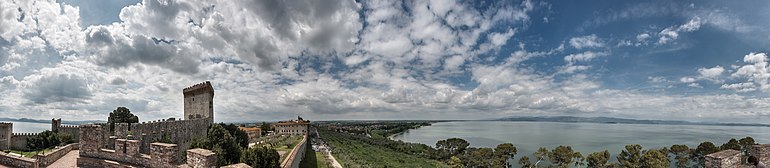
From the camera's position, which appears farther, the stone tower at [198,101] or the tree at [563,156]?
the tree at [563,156]

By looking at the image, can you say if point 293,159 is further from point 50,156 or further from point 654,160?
point 654,160


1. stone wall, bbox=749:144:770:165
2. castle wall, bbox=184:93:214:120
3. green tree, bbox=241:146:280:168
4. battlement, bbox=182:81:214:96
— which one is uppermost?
battlement, bbox=182:81:214:96

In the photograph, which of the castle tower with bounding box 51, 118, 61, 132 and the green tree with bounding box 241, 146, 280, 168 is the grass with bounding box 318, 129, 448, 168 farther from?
the castle tower with bounding box 51, 118, 61, 132

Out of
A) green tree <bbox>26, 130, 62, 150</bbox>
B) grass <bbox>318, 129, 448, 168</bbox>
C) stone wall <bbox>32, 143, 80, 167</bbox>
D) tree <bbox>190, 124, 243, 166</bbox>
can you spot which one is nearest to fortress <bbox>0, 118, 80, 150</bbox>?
green tree <bbox>26, 130, 62, 150</bbox>

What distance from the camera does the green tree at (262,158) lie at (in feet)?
52.6

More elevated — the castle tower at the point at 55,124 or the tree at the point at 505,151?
the castle tower at the point at 55,124

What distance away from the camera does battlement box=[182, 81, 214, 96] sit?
28.7 metres

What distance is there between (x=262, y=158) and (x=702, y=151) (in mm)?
44683

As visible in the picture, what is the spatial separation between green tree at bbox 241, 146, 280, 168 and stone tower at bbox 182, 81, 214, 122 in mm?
14760

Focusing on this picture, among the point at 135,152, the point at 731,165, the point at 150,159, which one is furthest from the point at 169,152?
the point at 731,165

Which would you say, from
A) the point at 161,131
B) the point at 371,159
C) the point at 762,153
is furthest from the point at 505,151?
the point at 762,153

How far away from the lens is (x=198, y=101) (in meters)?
29.3

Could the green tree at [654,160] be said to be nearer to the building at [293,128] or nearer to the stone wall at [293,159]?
the stone wall at [293,159]

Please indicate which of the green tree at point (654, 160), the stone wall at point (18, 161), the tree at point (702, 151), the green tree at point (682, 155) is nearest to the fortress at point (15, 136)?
the stone wall at point (18, 161)
